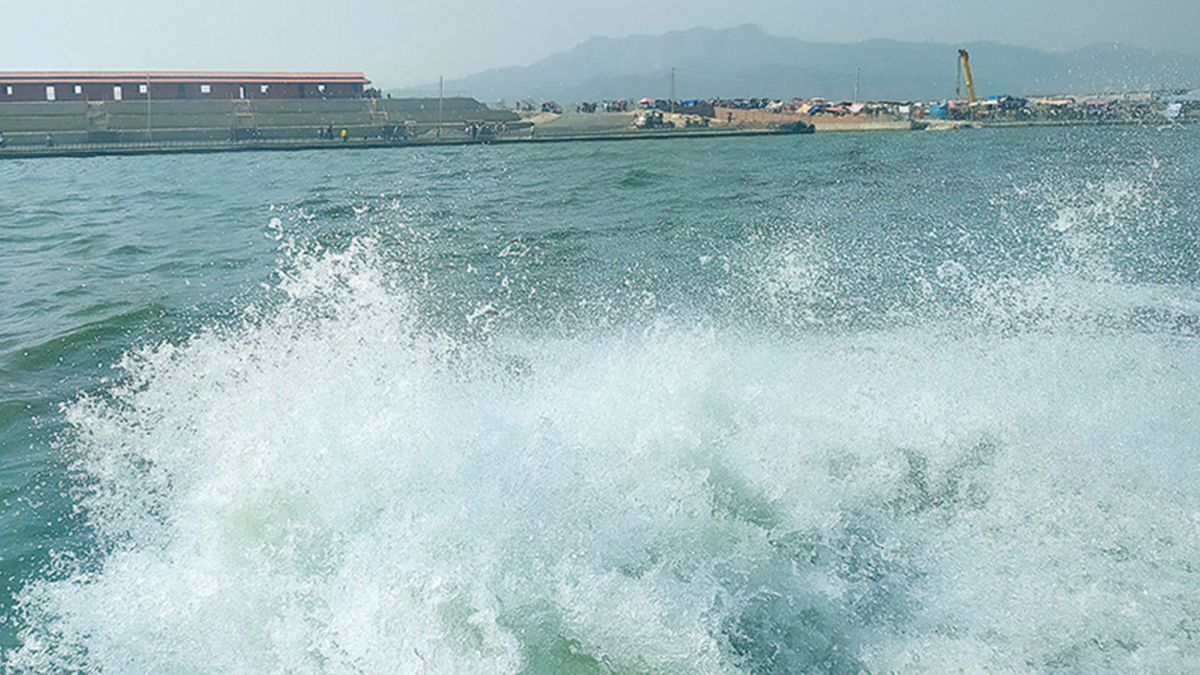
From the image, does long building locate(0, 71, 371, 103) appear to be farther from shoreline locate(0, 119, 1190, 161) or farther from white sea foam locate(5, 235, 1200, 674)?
white sea foam locate(5, 235, 1200, 674)

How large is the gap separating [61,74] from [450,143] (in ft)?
118

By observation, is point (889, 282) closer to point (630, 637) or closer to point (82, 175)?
point (630, 637)

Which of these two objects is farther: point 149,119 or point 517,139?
point 149,119

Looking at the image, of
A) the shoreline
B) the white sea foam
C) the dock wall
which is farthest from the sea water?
the dock wall

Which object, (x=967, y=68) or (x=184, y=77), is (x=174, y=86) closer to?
(x=184, y=77)

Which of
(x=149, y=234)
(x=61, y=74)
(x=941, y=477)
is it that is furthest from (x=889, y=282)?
(x=61, y=74)

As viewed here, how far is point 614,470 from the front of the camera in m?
4.64

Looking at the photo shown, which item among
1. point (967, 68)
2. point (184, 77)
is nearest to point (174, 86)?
point (184, 77)

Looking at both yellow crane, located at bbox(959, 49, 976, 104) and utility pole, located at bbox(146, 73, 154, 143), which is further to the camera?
yellow crane, located at bbox(959, 49, 976, 104)

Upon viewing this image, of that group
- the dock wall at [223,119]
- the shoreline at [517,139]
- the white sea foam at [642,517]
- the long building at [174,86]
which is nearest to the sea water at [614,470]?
the white sea foam at [642,517]

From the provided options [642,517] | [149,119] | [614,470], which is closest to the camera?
[642,517]

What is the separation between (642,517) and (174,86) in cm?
7089

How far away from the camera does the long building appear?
195ft

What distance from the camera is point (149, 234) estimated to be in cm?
1495
